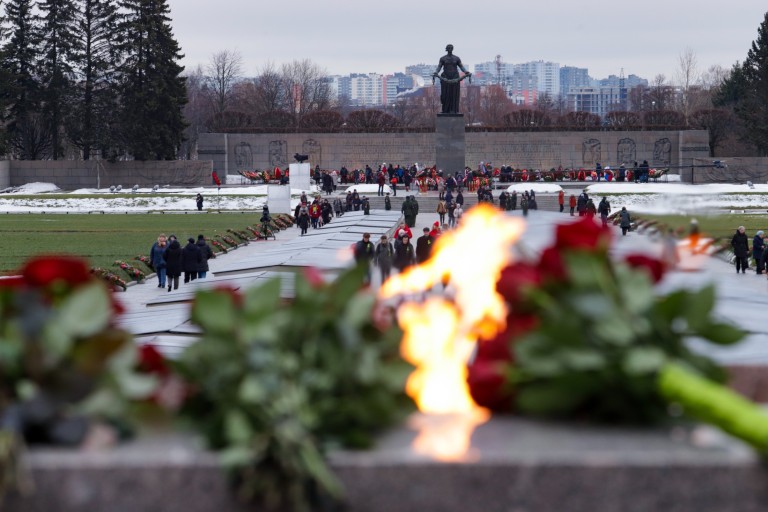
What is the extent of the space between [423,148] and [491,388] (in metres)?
63.2

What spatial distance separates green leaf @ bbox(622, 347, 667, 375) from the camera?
2.33 meters

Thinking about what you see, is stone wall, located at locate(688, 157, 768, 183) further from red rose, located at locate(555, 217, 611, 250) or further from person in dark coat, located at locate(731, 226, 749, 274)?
red rose, located at locate(555, 217, 611, 250)

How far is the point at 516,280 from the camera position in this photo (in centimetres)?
264

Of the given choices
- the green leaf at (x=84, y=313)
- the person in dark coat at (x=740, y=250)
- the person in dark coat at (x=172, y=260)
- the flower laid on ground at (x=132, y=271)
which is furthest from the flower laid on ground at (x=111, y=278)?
the green leaf at (x=84, y=313)

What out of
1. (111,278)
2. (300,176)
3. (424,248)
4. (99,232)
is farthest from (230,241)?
(300,176)

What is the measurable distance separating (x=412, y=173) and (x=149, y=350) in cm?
5160

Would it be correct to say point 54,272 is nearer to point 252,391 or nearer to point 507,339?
point 252,391

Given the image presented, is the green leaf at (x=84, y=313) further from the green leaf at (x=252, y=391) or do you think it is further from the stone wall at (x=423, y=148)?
the stone wall at (x=423, y=148)

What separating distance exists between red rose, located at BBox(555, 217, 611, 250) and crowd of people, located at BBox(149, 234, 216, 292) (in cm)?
1857

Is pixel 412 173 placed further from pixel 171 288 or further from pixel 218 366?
pixel 218 366

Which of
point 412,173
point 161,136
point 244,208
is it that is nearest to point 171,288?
point 244,208

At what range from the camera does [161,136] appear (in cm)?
6084

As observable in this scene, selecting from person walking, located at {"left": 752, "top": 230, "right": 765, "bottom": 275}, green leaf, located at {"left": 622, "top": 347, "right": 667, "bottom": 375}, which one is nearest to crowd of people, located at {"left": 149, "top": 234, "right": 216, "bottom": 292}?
person walking, located at {"left": 752, "top": 230, "right": 765, "bottom": 275}

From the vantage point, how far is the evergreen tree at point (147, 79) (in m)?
59.4
